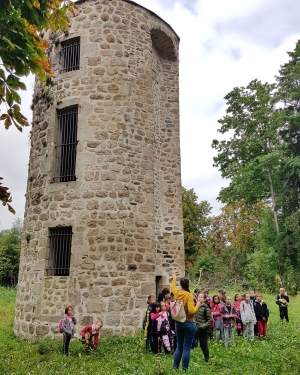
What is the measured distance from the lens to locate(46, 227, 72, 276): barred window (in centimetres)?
934

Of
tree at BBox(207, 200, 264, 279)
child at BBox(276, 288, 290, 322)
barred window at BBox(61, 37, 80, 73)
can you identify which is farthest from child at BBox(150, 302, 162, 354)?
tree at BBox(207, 200, 264, 279)

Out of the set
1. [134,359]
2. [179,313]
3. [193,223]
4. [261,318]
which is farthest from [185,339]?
[193,223]

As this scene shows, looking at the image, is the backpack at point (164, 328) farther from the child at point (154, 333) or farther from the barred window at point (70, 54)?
the barred window at point (70, 54)

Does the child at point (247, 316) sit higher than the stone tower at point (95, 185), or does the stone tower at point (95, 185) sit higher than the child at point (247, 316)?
the stone tower at point (95, 185)

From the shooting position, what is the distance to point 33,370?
630cm

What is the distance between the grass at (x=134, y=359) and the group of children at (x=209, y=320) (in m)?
0.29

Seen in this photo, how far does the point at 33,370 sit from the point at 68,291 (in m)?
2.60

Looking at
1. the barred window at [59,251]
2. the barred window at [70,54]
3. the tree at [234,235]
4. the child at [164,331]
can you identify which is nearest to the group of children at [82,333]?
the child at [164,331]

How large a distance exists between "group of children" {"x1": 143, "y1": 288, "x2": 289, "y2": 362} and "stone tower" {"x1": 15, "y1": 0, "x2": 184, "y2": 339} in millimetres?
1222

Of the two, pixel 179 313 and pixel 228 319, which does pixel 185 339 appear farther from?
pixel 228 319

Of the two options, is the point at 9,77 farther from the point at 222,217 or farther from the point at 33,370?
the point at 222,217

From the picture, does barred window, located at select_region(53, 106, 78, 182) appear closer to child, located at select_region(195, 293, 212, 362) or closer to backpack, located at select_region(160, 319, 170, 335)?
backpack, located at select_region(160, 319, 170, 335)

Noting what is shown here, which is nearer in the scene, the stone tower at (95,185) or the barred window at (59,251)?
the stone tower at (95,185)

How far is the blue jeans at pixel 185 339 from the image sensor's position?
5.51 meters
